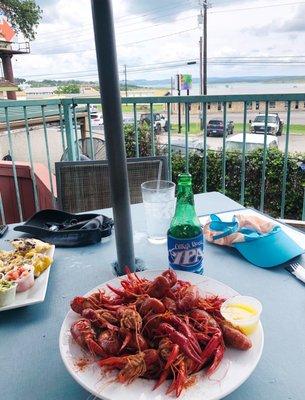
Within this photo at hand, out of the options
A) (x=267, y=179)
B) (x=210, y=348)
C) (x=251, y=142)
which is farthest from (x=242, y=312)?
(x=251, y=142)

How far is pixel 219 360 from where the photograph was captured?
58 cm

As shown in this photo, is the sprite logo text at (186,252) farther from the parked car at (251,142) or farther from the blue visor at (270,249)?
the parked car at (251,142)

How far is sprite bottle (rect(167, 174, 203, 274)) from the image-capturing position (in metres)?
0.83

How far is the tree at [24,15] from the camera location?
16.6 meters

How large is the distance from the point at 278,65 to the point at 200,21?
19054 mm

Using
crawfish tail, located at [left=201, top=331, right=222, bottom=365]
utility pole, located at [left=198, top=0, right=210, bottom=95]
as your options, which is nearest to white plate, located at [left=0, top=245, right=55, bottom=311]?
crawfish tail, located at [left=201, top=331, right=222, bottom=365]

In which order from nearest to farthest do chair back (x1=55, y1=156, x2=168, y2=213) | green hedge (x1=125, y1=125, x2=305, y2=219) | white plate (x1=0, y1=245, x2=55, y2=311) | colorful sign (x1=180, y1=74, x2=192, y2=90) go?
white plate (x1=0, y1=245, x2=55, y2=311) < chair back (x1=55, y1=156, x2=168, y2=213) < green hedge (x1=125, y1=125, x2=305, y2=219) < colorful sign (x1=180, y1=74, x2=192, y2=90)

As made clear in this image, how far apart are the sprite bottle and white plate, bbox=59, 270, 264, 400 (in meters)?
0.26

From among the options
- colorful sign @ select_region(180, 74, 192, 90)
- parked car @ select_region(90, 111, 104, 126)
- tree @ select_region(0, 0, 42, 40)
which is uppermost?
tree @ select_region(0, 0, 42, 40)

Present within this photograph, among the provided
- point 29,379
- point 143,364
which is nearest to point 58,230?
point 29,379

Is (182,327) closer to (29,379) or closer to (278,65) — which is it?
(29,379)

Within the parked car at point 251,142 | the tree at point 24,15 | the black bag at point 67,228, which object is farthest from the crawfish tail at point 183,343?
the tree at point 24,15

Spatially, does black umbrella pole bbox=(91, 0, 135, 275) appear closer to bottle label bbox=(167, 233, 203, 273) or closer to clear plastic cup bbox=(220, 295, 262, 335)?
bottle label bbox=(167, 233, 203, 273)

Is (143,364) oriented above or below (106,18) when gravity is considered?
below
